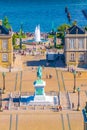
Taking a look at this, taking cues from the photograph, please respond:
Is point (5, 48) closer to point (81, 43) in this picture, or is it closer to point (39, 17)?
point (81, 43)

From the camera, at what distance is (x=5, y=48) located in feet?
303

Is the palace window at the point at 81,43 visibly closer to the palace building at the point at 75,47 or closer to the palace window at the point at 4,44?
the palace building at the point at 75,47

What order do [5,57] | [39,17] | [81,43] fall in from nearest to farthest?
1. [5,57]
2. [81,43]
3. [39,17]

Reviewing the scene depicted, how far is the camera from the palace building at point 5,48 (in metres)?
91.7

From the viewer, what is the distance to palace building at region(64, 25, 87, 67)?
92688mm

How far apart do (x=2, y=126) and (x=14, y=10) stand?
130 m

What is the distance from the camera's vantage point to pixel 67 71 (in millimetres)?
90438

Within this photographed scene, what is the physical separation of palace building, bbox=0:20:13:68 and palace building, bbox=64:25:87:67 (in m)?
8.11

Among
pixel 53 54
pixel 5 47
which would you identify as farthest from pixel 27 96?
pixel 53 54

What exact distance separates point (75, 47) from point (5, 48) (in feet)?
33.2

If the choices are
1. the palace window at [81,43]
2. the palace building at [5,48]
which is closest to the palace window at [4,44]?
the palace building at [5,48]

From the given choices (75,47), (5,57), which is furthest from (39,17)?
(5,57)

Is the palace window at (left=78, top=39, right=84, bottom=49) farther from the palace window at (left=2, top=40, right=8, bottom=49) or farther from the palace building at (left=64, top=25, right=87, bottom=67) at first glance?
the palace window at (left=2, top=40, right=8, bottom=49)

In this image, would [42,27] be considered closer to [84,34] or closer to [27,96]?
[84,34]
